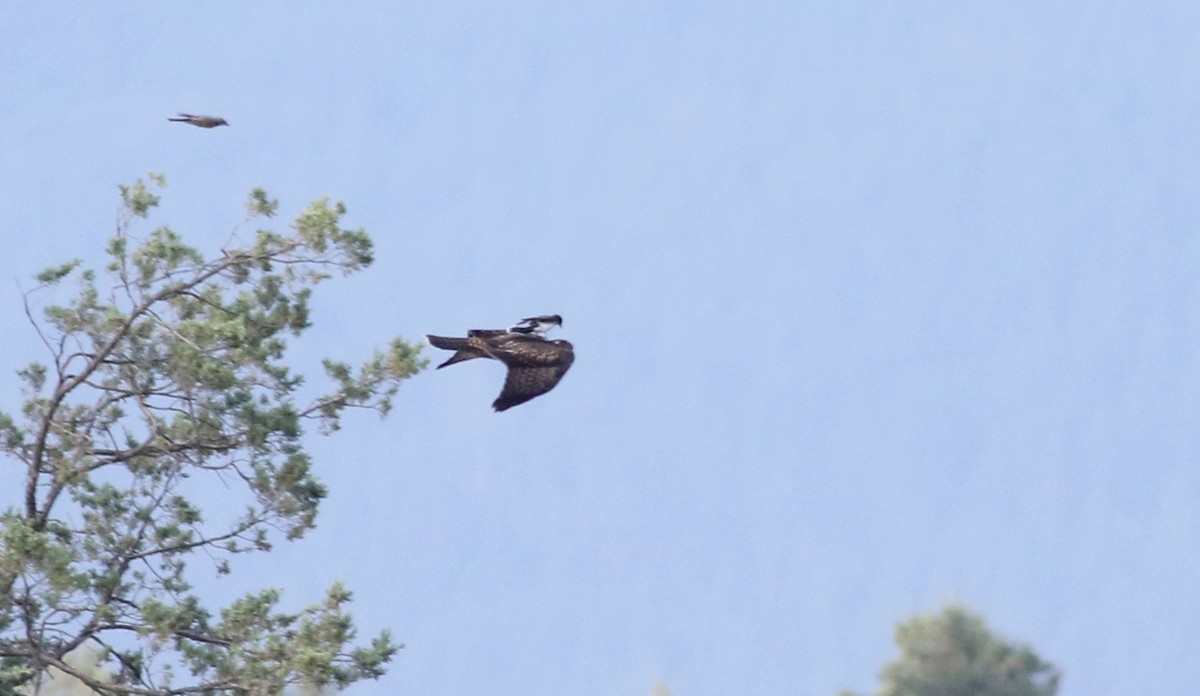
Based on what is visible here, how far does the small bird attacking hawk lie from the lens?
53.1 feet

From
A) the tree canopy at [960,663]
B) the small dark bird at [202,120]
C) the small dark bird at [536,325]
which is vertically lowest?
the small dark bird at [202,120]

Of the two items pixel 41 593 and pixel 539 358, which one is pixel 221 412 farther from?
pixel 539 358

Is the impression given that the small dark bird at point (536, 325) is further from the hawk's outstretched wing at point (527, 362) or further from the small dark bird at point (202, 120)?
the small dark bird at point (202, 120)

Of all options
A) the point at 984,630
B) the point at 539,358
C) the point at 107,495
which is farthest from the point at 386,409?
the point at 984,630

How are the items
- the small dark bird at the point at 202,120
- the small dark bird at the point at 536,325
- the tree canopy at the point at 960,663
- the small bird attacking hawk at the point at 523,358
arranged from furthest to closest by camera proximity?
the tree canopy at the point at 960,663, the small dark bird at the point at 536,325, the small bird attacking hawk at the point at 523,358, the small dark bird at the point at 202,120

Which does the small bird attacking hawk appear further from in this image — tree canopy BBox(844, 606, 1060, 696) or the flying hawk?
tree canopy BBox(844, 606, 1060, 696)

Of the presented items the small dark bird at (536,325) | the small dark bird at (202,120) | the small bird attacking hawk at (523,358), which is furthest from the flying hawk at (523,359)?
the small dark bird at (202,120)

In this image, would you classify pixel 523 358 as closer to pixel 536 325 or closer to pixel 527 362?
pixel 527 362

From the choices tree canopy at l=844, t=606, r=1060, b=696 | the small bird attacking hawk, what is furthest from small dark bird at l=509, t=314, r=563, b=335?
tree canopy at l=844, t=606, r=1060, b=696

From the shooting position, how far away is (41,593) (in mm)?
12820

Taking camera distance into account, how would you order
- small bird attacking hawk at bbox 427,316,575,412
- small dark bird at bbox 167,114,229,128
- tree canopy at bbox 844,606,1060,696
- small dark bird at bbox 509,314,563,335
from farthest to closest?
tree canopy at bbox 844,606,1060,696
small dark bird at bbox 509,314,563,335
small bird attacking hawk at bbox 427,316,575,412
small dark bird at bbox 167,114,229,128

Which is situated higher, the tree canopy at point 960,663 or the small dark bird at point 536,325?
the tree canopy at point 960,663

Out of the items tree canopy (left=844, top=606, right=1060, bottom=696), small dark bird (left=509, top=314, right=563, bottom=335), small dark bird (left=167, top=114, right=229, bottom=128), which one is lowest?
small dark bird (left=167, top=114, right=229, bottom=128)

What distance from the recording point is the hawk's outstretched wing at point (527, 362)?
639 inches
